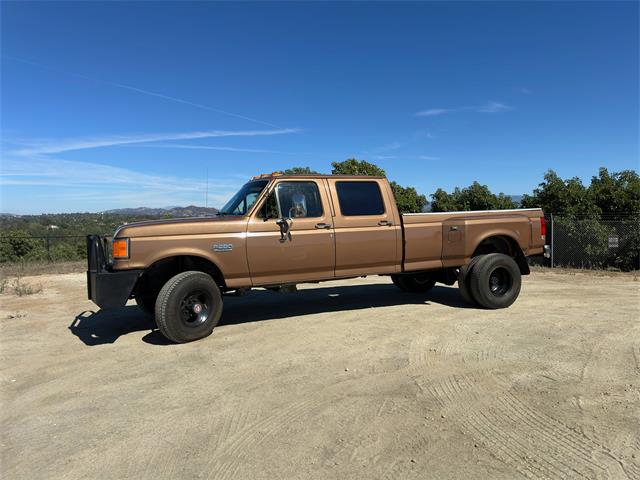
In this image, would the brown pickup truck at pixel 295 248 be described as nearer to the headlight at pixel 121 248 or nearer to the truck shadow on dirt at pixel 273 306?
the headlight at pixel 121 248

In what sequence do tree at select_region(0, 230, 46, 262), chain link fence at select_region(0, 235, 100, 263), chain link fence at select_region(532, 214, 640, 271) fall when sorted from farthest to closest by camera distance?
tree at select_region(0, 230, 46, 262), chain link fence at select_region(0, 235, 100, 263), chain link fence at select_region(532, 214, 640, 271)

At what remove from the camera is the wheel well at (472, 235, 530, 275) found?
8.17 meters

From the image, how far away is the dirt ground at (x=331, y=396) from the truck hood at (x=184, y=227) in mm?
1426

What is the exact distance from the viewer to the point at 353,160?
21.5 meters

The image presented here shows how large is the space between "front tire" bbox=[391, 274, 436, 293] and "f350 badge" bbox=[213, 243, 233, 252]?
13.4 ft

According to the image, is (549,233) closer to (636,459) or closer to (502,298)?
(502,298)

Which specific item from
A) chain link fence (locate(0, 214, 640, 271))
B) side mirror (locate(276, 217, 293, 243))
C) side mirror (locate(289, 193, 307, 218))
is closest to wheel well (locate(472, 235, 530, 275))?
side mirror (locate(289, 193, 307, 218))

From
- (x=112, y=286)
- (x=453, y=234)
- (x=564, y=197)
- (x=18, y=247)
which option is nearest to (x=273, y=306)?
(x=112, y=286)

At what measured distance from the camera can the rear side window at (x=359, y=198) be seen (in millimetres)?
7180

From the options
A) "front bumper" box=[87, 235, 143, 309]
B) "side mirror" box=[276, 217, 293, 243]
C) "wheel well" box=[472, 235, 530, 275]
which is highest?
"side mirror" box=[276, 217, 293, 243]

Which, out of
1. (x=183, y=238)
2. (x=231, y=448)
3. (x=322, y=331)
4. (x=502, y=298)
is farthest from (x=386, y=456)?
(x=502, y=298)

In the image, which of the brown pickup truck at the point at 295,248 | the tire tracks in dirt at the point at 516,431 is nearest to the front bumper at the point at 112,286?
the brown pickup truck at the point at 295,248

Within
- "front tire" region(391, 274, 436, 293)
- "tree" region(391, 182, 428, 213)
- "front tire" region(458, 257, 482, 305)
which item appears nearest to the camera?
"front tire" region(458, 257, 482, 305)

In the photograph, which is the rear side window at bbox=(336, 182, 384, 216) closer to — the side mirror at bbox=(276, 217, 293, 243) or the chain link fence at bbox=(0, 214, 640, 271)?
the side mirror at bbox=(276, 217, 293, 243)
